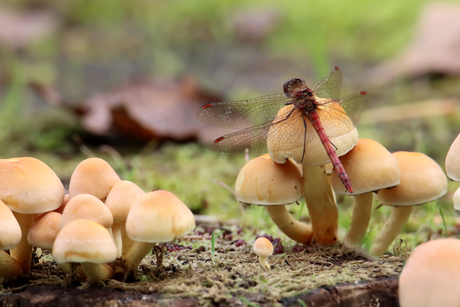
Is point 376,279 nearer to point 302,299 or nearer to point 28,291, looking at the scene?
point 302,299

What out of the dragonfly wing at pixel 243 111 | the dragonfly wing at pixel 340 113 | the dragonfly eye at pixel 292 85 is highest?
the dragonfly eye at pixel 292 85

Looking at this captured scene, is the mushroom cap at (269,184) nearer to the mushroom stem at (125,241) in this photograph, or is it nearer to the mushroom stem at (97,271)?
the mushroom stem at (125,241)

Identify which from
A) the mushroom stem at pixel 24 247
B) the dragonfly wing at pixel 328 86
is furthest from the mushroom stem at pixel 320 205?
the mushroom stem at pixel 24 247

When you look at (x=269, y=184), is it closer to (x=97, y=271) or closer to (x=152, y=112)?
(x=97, y=271)

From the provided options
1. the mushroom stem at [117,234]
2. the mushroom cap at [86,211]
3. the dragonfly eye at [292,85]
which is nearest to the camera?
the mushroom cap at [86,211]

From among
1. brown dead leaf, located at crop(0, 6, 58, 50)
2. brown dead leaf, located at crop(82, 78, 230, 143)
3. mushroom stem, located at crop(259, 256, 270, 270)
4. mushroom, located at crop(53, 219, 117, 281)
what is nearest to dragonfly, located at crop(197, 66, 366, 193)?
mushroom stem, located at crop(259, 256, 270, 270)

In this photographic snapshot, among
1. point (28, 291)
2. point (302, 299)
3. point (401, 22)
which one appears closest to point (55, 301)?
point (28, 291)

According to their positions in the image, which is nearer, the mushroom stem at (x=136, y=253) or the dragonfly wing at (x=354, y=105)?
the mushroom stem at (x=136, y=253)
